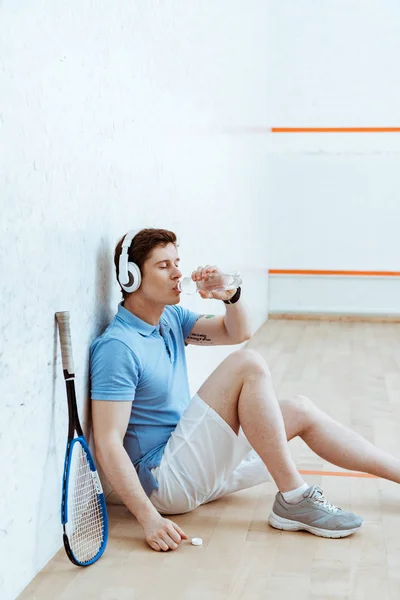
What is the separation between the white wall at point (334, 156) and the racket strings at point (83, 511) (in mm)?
4548

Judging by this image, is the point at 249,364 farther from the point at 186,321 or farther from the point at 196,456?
the point at 186,321

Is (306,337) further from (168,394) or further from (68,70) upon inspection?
(68,70)

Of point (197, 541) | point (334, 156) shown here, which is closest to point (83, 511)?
point (197, 541)

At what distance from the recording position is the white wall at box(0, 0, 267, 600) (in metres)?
1.53

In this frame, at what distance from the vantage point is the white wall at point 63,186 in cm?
153

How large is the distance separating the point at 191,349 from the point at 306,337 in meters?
2.31

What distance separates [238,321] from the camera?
219cm

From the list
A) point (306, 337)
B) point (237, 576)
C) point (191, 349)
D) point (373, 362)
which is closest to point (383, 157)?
point (306, 337)

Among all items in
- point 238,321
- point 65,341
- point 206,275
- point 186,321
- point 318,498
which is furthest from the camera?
point 186,321

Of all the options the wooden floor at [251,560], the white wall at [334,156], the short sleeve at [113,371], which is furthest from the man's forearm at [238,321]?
the white wall at [334,156]

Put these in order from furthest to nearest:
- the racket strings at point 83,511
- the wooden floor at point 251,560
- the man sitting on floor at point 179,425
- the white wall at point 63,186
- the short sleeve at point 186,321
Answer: the short sleeve at point 186,321 < the man sitting on floor at point 179,425 < the racket strings at point 83,511 < the wooden floor at point 251,560 < the white wall at point 63,186

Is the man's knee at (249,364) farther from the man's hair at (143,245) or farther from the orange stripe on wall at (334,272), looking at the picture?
the orange stripe on wall at (334,272)

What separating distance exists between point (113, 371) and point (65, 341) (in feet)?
0.73

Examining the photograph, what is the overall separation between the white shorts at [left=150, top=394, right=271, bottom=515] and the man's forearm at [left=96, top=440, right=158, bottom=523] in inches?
5.7
